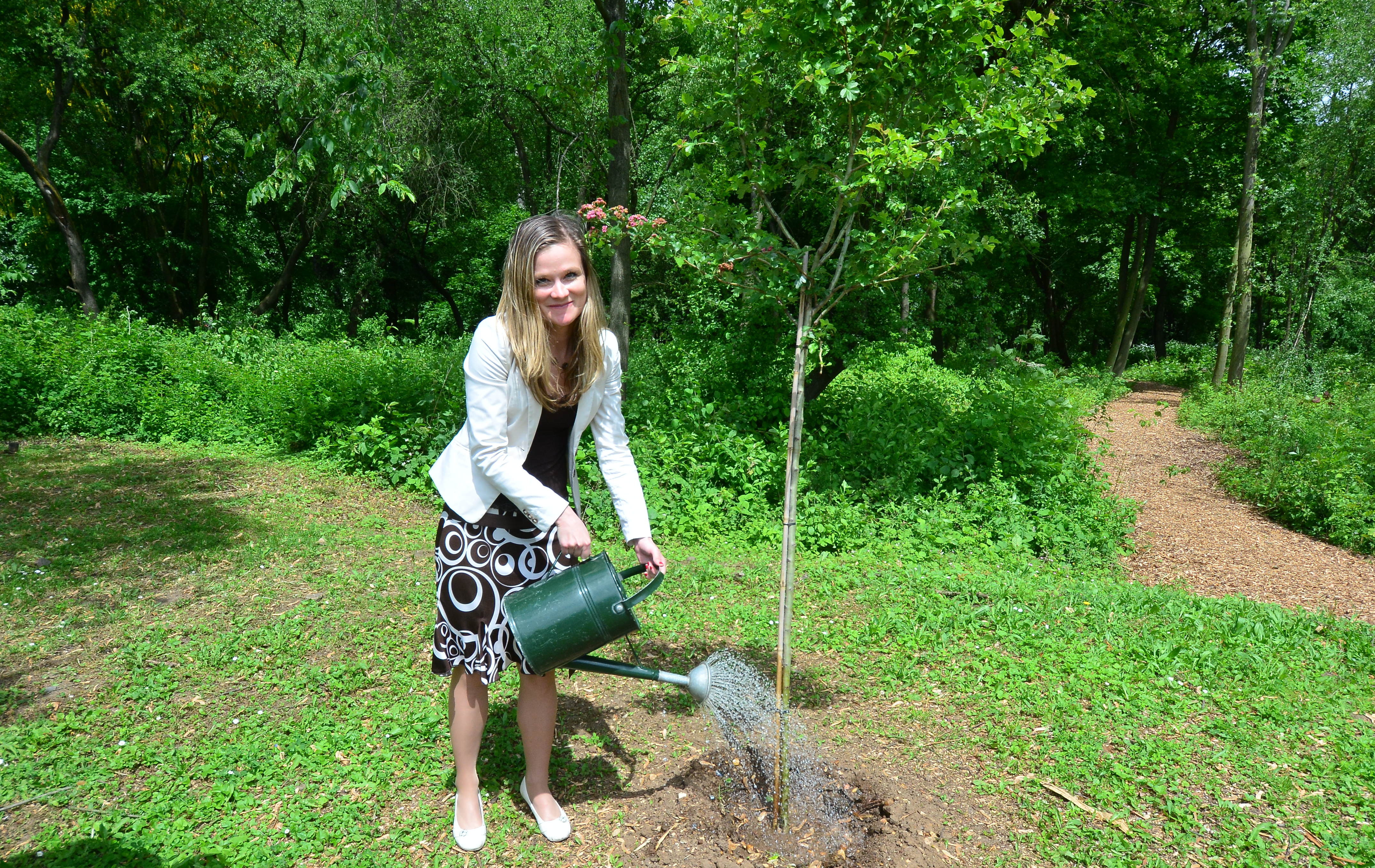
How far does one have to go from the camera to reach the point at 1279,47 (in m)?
12.4

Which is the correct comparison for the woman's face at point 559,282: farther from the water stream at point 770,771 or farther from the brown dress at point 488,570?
the water stream at point 770,771

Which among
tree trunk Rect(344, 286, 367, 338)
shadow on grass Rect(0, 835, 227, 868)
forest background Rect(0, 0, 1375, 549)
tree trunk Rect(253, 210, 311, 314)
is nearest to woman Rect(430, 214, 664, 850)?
shadow on grass Rect(0, 835, 227, 868)

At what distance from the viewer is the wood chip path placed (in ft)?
17.0

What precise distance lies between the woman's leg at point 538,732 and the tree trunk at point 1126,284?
16718 millimetres

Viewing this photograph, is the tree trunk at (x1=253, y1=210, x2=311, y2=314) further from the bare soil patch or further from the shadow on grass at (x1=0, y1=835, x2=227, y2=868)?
the bare soil patch

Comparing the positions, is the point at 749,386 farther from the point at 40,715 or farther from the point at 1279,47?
the point at 1279,47

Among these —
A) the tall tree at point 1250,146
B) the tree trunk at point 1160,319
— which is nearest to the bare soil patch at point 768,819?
the tall tree at point 1250,146

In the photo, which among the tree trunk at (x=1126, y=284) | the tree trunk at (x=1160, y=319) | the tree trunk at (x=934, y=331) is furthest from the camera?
the tree trunk at (x=1160, y=319)

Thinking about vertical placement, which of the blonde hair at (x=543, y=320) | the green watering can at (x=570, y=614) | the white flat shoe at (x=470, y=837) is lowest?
the white flat shoe at (x=470, y=837)

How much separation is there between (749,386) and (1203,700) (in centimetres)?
425

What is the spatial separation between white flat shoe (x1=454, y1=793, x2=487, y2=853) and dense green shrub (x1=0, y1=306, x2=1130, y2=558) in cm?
319

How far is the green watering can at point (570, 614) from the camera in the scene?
2141 mm

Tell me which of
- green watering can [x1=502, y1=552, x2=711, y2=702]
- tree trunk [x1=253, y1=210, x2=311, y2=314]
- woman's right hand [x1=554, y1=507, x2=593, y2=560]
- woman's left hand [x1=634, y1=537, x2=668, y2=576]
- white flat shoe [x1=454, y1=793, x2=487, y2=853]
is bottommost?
white flat shoe [x1=454, y1=793, x2=487, y2=853]

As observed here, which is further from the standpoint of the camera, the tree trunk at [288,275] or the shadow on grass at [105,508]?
the tree trunk at [288,275]
